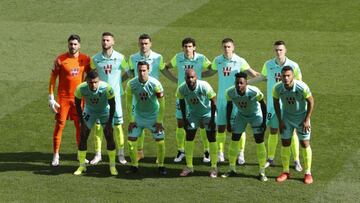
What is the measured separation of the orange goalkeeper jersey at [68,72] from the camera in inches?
675

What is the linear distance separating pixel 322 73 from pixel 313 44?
302 centimetres

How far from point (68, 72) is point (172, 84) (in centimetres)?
607

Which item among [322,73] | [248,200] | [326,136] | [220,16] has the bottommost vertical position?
[248,200]

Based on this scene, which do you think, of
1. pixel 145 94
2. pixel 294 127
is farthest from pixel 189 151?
pixel 294 127

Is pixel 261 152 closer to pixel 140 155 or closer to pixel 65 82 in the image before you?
pixel 140 155

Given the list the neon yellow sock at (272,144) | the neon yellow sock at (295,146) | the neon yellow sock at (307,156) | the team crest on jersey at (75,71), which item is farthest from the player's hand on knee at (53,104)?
the neon yellow sock at (307,156)

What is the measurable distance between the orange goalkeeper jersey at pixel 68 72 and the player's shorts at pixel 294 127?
13.8 feet

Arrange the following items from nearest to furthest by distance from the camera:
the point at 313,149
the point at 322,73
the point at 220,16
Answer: the point at 313,149
the point at 322,73
the point at 220,16

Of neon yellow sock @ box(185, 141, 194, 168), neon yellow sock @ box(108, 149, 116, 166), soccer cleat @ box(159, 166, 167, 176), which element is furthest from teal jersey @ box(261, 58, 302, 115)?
neon yellow sock @ box(108, 149, 116, 166)

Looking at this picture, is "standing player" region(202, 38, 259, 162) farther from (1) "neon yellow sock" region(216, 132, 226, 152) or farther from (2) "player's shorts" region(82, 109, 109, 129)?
(2) "player's shorts" region(82, 109, 109, 129)

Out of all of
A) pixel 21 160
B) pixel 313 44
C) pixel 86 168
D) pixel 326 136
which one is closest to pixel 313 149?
pixel 326 136

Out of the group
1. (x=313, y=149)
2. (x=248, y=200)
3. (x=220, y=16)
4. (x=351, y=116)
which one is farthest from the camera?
(x=220, y=16)

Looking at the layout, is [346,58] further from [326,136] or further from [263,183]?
[263,183]

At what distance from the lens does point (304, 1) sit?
31672 mm
